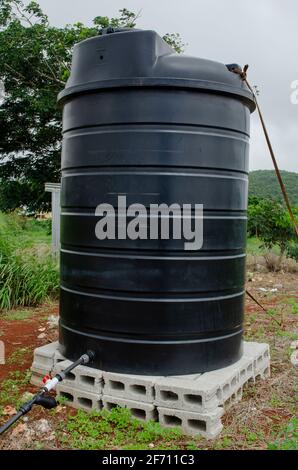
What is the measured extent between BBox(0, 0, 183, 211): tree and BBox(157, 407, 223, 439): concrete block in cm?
1117

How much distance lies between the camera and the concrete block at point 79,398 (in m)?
2.95

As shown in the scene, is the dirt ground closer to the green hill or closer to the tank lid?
the tank lid

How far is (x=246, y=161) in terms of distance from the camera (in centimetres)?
335

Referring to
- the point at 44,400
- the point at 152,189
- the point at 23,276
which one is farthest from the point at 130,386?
the point at 23,276

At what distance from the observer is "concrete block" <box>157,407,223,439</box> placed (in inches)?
105

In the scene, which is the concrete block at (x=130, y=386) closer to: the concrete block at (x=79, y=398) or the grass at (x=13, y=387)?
the concrete block at (x=79, y=398)

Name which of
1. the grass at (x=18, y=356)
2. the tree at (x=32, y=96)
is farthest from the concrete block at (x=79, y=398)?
the tree at (x=32, y=96)

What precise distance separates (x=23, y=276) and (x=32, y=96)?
971cm

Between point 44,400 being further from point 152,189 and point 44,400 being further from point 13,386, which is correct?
point 152,189

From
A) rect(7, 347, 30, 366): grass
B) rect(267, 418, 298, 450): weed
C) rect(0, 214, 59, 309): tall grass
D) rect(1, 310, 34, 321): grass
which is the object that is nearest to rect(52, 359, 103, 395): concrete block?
rect(7, 347, 30, 366): grass

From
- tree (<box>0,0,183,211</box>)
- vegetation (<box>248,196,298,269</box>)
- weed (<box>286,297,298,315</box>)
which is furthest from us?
tree (<box>0,0,183,211</box>)

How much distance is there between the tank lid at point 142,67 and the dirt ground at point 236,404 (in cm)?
197

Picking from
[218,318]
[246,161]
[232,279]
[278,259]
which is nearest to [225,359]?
[218,318]
